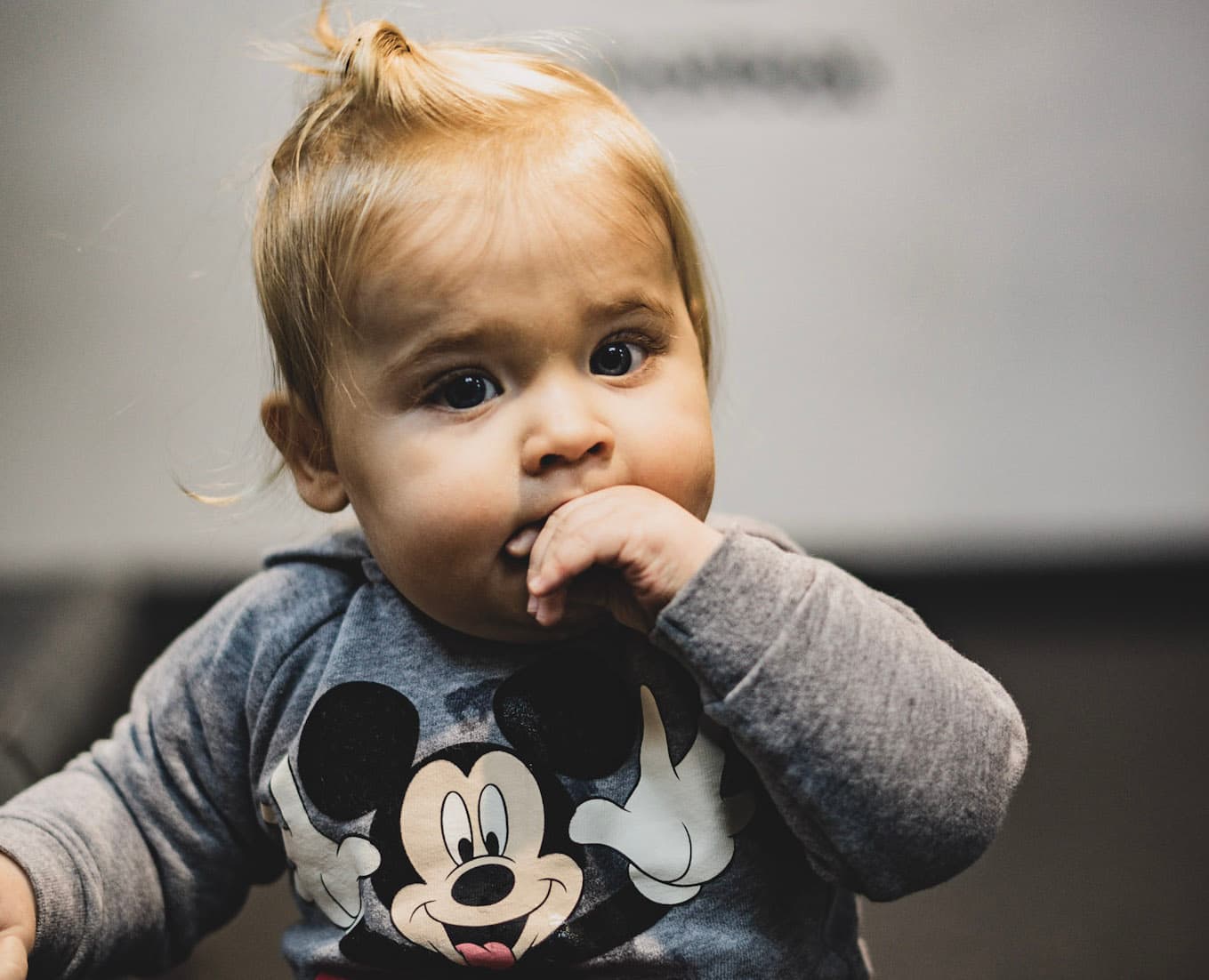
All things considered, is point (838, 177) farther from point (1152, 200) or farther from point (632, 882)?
point (632, 882)

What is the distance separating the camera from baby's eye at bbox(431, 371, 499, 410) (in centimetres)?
70

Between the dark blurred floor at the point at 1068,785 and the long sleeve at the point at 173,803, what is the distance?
0.37 meters

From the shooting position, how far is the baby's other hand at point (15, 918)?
2.30 ft

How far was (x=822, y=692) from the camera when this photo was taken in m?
0.62

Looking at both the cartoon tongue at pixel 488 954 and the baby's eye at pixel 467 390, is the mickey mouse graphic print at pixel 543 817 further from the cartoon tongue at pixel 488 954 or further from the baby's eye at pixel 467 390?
the baby's eye at pixel 467 390

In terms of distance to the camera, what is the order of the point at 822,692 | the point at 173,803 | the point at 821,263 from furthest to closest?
the point at 821,263 < the point at 173,803 < the point at 822,692

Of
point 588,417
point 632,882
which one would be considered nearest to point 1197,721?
point 632,882

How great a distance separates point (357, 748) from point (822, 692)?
0.99ft

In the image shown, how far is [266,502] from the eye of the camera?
5.25 feet

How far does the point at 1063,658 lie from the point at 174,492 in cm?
132

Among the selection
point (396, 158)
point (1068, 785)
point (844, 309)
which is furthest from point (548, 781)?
point (844, 309)

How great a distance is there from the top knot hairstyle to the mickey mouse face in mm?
258

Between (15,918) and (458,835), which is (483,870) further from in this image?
(15,918)

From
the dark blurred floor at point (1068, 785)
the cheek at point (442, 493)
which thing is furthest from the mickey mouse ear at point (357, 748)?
the dark blurred floor at point (1068, 785)
